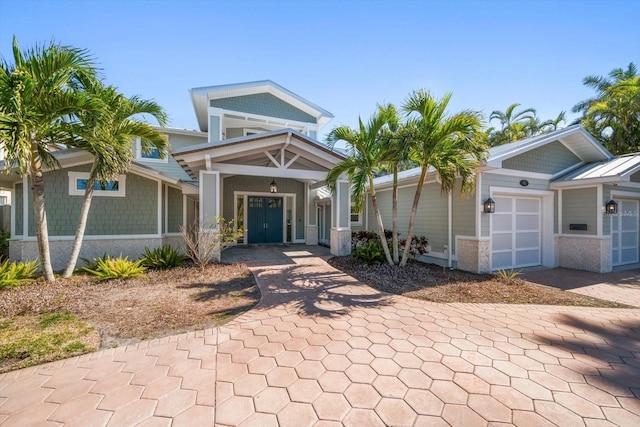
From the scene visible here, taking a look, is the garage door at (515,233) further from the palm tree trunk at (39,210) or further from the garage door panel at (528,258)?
the palm tree trunk at (39,210)

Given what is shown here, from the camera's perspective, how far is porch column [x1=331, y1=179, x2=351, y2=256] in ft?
32.6

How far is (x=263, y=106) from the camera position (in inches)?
520

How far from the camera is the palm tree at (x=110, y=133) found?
627cm

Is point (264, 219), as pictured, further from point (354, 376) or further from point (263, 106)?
point (354, 376)

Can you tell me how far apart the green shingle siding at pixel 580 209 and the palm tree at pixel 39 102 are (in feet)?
47.2

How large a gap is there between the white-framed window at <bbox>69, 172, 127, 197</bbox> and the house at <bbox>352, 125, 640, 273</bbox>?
393 inches

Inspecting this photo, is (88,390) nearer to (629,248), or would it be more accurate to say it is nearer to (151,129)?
(151,129)

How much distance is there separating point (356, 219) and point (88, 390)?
42.0ft

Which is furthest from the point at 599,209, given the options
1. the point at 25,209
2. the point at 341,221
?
the point at 25,209

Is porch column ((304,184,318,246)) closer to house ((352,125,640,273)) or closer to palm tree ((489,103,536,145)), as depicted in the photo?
house ((352,125,640,273))

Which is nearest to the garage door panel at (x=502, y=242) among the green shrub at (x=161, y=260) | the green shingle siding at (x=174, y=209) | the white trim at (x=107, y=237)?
the green shrub at (x=161, y=260)

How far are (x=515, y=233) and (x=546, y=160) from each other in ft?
9.25

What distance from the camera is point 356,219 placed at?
576 inches

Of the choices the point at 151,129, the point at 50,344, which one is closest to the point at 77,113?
the point at 151,129
